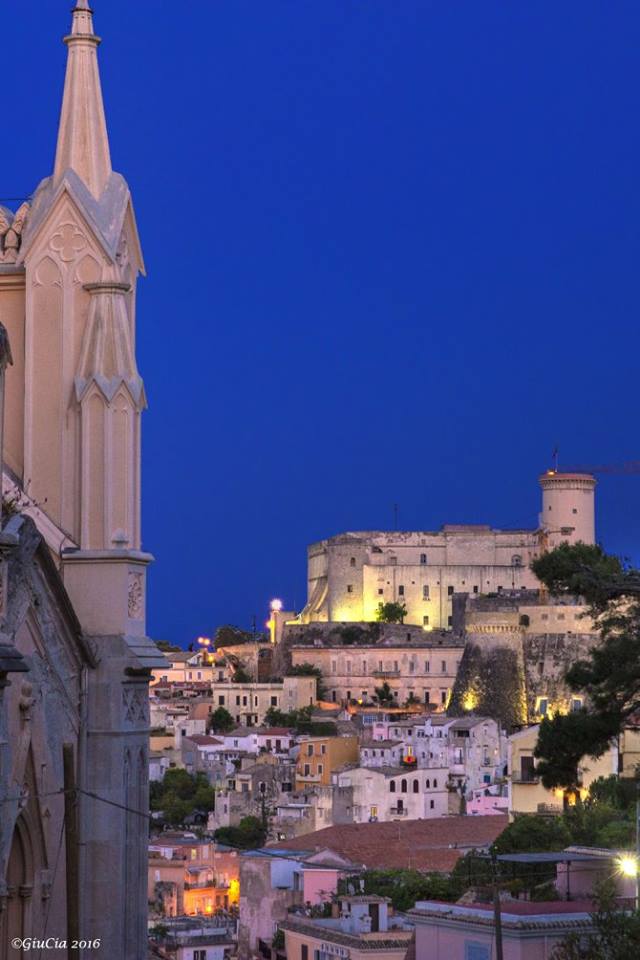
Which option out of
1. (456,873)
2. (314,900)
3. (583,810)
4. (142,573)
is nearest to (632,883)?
(142,573)

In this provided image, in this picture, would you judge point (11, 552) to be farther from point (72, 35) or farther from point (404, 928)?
point (404, 928)

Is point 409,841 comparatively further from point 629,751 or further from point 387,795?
point 387,795

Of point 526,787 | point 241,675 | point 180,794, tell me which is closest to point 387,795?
point 180,794

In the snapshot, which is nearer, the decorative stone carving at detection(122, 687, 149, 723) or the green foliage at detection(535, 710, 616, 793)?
the decorative stone carving at detection(122, 687, 149, 723)

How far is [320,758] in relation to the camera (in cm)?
7312

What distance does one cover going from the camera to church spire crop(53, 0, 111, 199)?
9.82 meters

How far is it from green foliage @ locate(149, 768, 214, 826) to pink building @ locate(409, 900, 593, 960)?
50322 mm

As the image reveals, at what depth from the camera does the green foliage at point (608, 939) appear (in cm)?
1157

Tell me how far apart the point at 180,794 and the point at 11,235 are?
2445 inches

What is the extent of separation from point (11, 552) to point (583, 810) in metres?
31.6

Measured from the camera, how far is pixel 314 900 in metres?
42.4

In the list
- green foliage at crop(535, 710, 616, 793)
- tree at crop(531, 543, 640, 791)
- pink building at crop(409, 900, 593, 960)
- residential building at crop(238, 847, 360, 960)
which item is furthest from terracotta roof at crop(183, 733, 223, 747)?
tree at crop(531, 543, 640, 791)

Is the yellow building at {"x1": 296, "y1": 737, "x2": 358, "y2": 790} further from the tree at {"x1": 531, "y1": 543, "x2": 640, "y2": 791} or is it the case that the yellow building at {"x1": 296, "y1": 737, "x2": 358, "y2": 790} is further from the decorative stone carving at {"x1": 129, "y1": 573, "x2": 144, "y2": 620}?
the decorative stone carving at {"x1": 129, "y1": 573, "x2": 144, "y2": 620}

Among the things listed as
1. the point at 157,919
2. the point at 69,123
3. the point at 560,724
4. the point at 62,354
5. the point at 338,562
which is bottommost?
the point at 157,919
